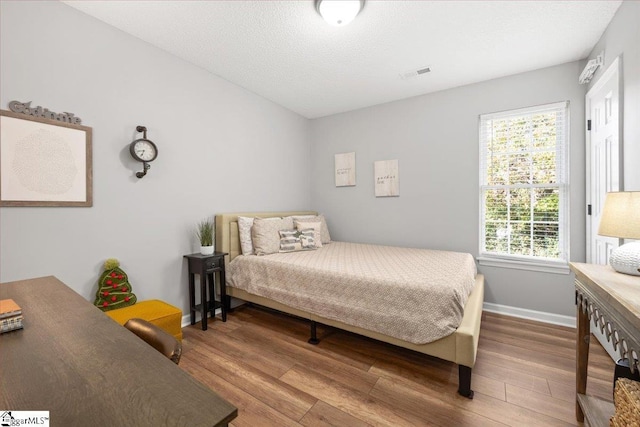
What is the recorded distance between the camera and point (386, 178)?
3.77 meters

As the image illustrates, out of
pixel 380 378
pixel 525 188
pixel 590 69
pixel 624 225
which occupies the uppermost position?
pixel 590 69

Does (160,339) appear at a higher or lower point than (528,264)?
higher

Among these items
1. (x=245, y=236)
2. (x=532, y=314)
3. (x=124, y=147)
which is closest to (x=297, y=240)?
(x=245, y=236)

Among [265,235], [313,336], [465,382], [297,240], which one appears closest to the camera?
[465,382]

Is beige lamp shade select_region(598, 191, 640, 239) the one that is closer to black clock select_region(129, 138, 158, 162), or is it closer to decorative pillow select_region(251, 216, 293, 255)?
decorative pillow select_region(251, 216, 293, 255)

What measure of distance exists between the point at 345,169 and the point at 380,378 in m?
2.91

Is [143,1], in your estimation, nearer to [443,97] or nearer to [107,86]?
[107,86]

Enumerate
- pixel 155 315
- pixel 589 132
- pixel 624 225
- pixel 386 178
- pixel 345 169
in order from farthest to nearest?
pixel 345 169 → pixel 386 178 → pixel 589 132 → pixel 155 315 → pixel 624 225

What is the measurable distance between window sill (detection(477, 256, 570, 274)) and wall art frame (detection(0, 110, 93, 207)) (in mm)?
4008

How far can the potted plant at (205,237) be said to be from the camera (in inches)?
109

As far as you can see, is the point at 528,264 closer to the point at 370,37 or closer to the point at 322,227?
the point at 322,227

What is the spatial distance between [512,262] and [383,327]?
1997 millimetres

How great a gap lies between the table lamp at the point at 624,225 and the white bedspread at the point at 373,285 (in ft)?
2.67

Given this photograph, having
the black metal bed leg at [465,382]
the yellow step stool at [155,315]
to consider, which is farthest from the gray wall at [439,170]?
the yellow step stool at [155,315]
